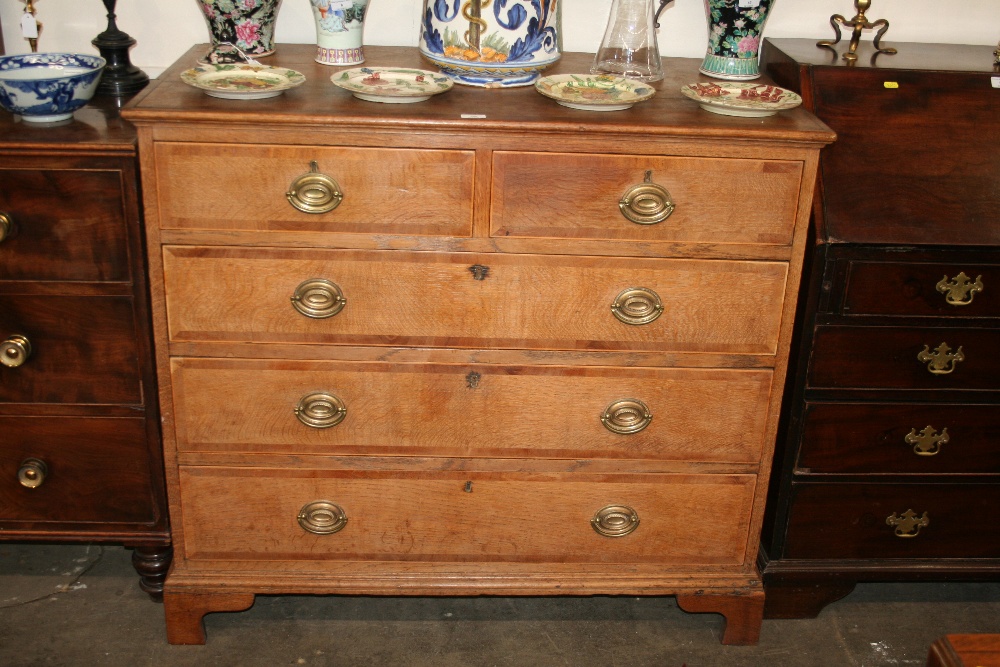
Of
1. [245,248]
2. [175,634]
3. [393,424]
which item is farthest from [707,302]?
[175,634]

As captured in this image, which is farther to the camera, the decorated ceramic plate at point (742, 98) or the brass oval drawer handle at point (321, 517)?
the brass oval drawer handle at point (321, 517)

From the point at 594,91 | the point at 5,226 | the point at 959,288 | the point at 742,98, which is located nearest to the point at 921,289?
the point at 959,288

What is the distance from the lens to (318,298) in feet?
6.18

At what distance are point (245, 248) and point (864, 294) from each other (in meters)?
1.16

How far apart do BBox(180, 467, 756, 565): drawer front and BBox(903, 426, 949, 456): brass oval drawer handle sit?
0.34 meters

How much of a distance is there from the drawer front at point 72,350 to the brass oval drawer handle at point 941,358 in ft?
5.09

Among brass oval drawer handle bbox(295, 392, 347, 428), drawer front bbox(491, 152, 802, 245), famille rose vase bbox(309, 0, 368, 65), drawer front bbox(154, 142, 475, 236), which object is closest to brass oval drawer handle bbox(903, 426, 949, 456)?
drawer front bbox(491, 152, 802, 245)

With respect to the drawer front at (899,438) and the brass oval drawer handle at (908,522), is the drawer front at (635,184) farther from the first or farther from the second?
the brass oval drawer handle at (908,522)

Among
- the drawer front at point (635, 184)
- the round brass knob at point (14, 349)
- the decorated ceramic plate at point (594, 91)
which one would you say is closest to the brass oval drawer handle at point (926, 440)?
the drawer front at point (635, 184)

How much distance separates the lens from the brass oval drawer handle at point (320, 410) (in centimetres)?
197

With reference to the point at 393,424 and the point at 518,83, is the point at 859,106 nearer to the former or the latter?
the point at 518,83

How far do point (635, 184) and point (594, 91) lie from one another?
0.23 meters

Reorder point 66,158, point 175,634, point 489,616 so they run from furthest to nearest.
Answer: point 489,616, point 175,634, point 66,158

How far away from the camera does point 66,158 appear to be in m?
1.85
